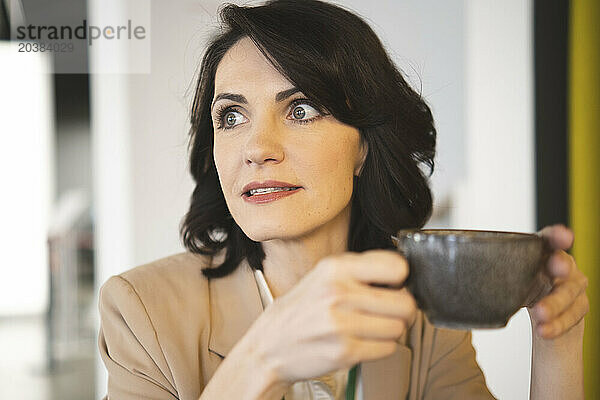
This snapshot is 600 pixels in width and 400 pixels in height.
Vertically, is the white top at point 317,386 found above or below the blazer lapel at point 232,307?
below

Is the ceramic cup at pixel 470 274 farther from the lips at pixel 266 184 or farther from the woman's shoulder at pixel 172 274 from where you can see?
the woman's shoulder at pixel 172 274

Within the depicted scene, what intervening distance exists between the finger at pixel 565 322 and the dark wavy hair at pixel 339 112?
357mm

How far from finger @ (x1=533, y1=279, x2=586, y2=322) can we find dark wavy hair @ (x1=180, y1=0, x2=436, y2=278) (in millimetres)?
349

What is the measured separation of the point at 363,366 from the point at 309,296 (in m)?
0.46

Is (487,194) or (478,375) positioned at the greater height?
(487,194)

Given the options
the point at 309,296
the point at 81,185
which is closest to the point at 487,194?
the point at 81,185

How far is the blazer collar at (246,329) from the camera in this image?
3.60 feet

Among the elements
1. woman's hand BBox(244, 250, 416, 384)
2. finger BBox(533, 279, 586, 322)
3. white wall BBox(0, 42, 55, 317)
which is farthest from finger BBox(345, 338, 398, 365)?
white wall BBox(0, 42, 55, 317)

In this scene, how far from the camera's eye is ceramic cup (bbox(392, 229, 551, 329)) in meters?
0.68

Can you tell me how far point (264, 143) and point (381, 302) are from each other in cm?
39

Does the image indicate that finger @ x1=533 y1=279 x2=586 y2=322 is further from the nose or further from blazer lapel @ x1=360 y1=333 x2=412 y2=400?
the nose

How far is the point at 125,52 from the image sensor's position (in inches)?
55.5

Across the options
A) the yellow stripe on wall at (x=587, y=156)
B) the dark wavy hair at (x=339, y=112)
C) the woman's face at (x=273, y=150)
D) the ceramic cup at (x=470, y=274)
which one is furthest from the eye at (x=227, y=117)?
the yellow stripe on wall at (x=587, y=156)

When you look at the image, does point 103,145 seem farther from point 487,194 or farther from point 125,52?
point 487,194
